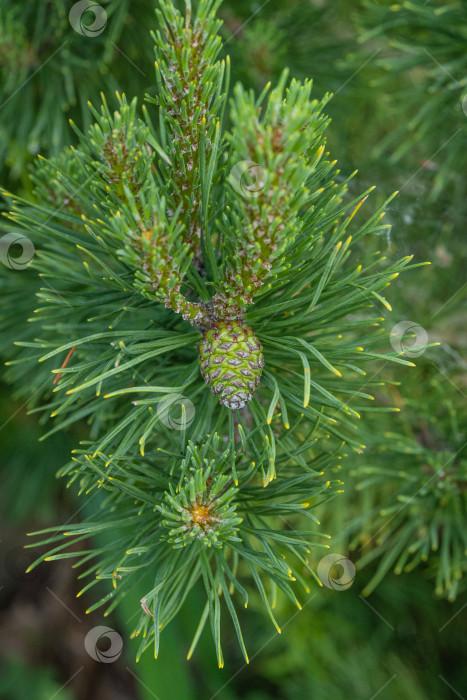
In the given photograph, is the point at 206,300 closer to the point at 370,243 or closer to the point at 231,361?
the point at 231,361

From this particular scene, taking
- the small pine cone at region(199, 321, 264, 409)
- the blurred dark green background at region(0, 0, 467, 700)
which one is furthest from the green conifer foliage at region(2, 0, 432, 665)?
the blurred dark green background at region(0, 0, 467, 700)

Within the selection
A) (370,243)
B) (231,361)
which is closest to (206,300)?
(231,361)

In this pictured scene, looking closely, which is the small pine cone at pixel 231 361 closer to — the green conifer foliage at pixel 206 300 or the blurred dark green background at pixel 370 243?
the green conifer foliage at pixel 206 300

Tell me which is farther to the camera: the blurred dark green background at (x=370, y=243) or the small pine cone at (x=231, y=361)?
the blurred dark green background at (x=370, y=243)

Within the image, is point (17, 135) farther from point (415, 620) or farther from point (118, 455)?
point (415, 620)

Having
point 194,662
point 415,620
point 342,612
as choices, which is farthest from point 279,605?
point 194,662

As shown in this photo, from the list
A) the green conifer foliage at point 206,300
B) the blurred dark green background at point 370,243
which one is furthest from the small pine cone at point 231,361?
the blurred dark green background at point 370,243

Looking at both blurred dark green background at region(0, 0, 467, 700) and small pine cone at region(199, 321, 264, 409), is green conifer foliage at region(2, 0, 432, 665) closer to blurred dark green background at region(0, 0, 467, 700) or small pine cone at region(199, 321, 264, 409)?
small pine cone at region(199, 321, 264, 409)
